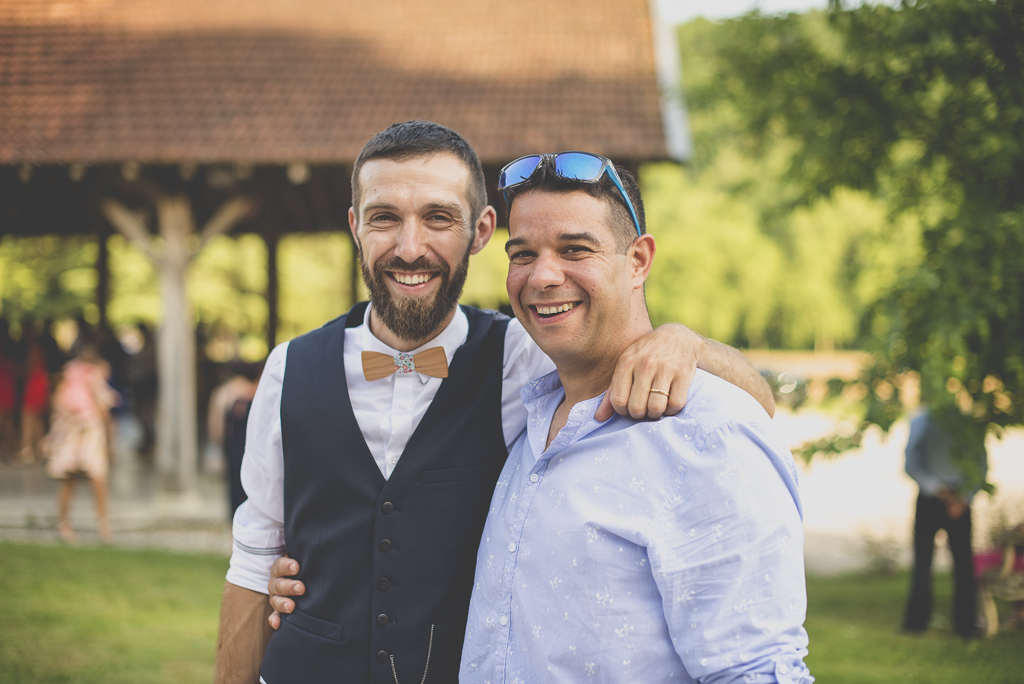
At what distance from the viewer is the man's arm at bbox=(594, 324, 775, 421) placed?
1.42m

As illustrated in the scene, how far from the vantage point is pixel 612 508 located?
1387 millimetres

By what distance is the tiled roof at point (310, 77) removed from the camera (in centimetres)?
754

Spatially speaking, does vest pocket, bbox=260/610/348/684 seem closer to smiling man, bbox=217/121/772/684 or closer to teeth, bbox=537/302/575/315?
smiling man, bbox=217/121/772/684

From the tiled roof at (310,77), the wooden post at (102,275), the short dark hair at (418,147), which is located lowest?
the short dark hair at (418,147)

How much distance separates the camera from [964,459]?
3889mm

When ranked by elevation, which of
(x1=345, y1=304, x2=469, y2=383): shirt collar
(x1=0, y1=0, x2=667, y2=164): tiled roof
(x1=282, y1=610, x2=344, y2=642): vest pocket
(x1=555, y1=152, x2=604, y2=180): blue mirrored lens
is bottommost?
(x1=282, y1=610, x2=344, y2=642): vest pocket

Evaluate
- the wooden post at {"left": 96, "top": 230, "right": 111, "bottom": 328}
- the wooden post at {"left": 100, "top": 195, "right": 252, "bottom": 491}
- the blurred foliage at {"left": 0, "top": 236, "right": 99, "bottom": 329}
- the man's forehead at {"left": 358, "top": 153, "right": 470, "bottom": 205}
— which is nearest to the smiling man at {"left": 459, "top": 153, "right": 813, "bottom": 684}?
the man's forehead at {"left": 358, "top": 153, "right": 470, "bottom": 205}

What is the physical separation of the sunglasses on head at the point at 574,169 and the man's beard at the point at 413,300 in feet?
1.10

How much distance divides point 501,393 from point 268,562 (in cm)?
75

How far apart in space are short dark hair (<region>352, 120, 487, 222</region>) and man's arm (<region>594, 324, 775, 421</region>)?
61 centimetres

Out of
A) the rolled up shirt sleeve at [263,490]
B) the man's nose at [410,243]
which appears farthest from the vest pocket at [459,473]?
the man's nose at [410,243]

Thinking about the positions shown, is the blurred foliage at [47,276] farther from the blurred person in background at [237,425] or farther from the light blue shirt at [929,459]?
the light blue shirt at [929,459]

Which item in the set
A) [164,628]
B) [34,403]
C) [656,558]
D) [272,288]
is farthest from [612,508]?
[34,403]

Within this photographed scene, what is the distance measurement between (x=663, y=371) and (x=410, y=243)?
689 millimetres
